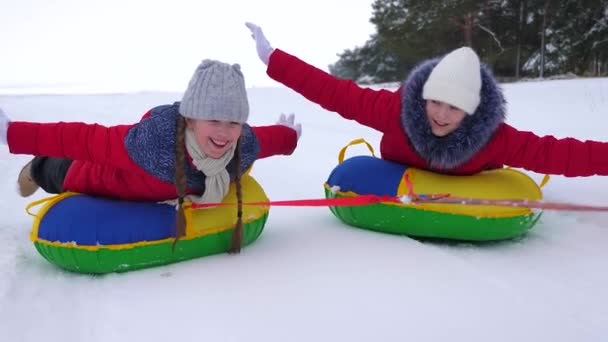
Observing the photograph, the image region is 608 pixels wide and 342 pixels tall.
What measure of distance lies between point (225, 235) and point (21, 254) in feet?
2.95

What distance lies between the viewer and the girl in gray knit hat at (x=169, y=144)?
2137 mm

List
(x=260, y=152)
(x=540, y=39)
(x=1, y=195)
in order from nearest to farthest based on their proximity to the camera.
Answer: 1. (x=260, y=152)
2. (x=1, y=195)
3. (x=540, y=39)

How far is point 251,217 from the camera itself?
2.49 m

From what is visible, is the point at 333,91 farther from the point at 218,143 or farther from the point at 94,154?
the point at 94,154

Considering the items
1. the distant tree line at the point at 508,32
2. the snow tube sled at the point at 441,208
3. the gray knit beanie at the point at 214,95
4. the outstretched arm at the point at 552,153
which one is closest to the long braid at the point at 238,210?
the gray knit beanie at the point at 214,95

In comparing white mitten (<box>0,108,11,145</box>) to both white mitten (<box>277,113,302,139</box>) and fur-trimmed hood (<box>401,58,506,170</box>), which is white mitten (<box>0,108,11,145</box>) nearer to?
white mitten (<box>277,113,302,139</box>)

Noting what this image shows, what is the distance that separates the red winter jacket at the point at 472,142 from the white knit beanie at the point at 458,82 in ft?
0.27

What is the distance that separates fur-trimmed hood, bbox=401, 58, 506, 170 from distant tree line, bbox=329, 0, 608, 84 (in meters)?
14.3

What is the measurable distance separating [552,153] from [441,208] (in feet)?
1.89

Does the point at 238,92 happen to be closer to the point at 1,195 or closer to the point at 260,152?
the point at 260,152

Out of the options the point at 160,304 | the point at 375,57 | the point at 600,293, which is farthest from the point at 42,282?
the point at 375,57

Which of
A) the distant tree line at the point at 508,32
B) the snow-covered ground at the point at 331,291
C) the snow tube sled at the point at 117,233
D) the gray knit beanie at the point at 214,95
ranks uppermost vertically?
the distant tree line at the point at 508,32

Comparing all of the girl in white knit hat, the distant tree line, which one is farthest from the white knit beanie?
the distant tree line

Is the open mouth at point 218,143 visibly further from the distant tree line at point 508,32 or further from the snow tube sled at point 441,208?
the distant tree line at point 508,32
